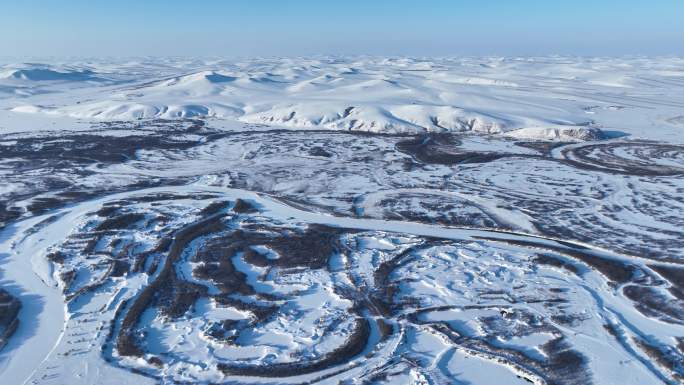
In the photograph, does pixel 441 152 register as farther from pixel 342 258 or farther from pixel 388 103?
pixel 388 103

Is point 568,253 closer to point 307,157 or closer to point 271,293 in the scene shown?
point 271,293

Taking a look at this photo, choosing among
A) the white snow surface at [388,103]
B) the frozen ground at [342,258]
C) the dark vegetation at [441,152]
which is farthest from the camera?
the white snow surface at [388,103]

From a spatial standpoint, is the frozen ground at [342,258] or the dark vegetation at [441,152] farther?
the dark vegetation at [441,152]

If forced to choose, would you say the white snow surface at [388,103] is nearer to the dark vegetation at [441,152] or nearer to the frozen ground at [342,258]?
the frozen ground at [342,258]

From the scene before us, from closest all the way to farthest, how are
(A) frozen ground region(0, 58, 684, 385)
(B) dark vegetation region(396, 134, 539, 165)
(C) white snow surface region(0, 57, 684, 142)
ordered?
(A) frozen ground region(0, 58, 684, 385)
(B) dark vegetation region(396, 134, 539, 165)
(C) white snow surface region(0, 57, 684, 142)

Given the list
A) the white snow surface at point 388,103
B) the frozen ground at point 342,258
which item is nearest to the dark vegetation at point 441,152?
the frozen ground at point 342,258

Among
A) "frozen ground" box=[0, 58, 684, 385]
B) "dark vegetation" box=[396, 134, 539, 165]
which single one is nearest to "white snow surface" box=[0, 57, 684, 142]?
"frozen ground" box=[0, 58, 684, 385]

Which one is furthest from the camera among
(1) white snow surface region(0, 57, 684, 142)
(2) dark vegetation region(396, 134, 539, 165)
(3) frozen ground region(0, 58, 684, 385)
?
(1) white snow surface region(0, 57, 684, 142)

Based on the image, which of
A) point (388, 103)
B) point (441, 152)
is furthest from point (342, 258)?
point (388, 103)

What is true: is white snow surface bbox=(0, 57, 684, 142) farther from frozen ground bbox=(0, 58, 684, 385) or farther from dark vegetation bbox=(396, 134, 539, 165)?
dark vegetation bbox=(396, 134, 539, 165)
